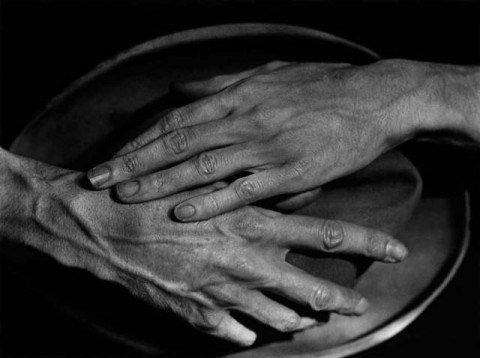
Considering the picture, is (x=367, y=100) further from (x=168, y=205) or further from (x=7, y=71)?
(x=7, y=71)

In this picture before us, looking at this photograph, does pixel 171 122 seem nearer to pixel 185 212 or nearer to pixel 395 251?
pixel 185 212

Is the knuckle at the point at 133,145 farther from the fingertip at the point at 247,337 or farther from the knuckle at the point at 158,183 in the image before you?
the fingertip at the point at 247,337

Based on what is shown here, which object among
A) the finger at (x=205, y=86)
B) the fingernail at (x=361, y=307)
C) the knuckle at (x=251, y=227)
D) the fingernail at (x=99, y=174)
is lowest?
the fingernail at (x=361, y=307)

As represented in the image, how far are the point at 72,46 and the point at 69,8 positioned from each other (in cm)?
6

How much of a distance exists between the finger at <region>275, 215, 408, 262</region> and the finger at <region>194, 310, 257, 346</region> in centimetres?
10

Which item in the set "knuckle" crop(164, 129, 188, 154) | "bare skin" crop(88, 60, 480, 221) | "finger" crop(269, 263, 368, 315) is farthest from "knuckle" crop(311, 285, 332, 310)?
"knuckle" crop(164, 129, 188, 154)

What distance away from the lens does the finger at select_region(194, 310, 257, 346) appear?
646 millimetres

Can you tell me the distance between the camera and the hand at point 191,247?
2.06 feet

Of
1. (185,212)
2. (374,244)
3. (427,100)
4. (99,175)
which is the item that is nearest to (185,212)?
(185,212)

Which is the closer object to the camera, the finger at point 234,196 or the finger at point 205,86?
the finger at point 234,196

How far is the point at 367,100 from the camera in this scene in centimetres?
69

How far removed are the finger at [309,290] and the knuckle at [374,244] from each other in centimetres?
5

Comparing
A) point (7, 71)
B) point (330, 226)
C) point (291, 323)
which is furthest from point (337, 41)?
point (7, 71)

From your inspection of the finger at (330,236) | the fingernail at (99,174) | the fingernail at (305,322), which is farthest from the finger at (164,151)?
the fingernail at (305,322)
